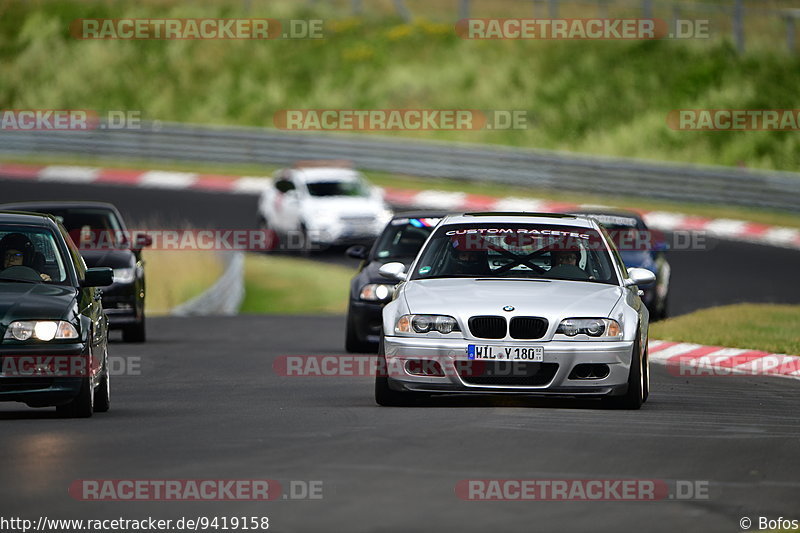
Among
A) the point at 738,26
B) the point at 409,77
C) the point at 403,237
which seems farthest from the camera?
the point at 409,77

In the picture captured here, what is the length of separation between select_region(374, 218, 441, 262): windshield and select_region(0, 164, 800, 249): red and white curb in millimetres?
12760

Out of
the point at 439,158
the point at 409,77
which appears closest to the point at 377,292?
the point at 439,158

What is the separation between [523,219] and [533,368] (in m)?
1.89

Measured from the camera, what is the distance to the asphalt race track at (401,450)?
27.7ft

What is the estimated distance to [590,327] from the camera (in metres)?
12.4

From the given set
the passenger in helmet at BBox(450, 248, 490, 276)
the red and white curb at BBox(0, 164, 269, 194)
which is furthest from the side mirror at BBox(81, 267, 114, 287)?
the red and white curb at BBox(0, 164, 269, 194)

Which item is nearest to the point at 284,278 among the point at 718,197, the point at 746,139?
the point at 718,197

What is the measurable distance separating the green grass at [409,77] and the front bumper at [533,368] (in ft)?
100

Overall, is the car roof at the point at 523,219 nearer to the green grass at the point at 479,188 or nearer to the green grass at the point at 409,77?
the green grass at the point at 479,188

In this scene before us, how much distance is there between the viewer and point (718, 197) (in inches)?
1492

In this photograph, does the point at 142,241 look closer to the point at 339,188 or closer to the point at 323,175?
the point at 339,188

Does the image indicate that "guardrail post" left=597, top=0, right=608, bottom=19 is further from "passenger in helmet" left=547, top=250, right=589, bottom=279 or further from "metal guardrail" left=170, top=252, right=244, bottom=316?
"passenger in helmet" left=547, top=250, right=589, bottom=279

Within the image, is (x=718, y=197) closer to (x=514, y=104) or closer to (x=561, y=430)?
(x=514, y=104)

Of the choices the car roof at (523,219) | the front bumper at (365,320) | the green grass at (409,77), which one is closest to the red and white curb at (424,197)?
the green grass at (409,77)
